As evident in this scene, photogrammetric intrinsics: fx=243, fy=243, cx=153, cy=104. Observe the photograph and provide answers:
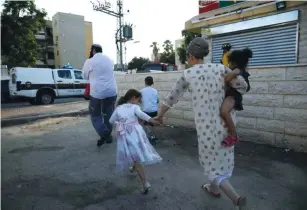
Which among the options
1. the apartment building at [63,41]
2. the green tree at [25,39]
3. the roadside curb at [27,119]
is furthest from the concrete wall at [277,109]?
the apartment building at [63,41]

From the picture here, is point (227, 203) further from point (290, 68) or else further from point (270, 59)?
point (270, 59)

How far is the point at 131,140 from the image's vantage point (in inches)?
117

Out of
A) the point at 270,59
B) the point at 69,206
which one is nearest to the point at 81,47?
the point at 270,59

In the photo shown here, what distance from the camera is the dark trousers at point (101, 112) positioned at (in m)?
4.92

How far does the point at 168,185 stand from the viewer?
3113 millimetres

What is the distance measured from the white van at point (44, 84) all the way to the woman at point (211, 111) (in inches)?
514

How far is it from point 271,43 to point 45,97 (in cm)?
1217

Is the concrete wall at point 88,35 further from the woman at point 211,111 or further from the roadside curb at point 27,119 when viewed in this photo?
the woman at point 211,111

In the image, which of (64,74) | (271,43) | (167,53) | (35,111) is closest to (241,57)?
(271,43)

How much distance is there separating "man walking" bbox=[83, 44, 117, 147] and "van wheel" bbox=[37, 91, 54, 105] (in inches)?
406

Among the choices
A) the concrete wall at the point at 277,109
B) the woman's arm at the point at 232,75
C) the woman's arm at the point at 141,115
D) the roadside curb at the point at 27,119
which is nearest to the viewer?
the woman's arm at the point at 232,75

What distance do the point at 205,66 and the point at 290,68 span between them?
8.92 feet

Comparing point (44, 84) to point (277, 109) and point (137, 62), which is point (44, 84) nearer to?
point (277, 109)

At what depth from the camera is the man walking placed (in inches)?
190
